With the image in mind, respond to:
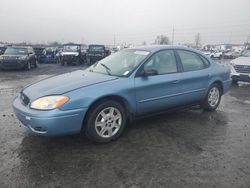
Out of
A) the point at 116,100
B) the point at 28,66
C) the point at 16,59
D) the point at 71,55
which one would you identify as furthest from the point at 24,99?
the point at 71,55

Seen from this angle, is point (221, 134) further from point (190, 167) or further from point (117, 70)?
point (117, 70)

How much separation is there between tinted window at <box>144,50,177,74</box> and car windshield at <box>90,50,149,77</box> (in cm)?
17

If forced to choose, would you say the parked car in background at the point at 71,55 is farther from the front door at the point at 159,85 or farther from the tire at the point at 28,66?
the front door at the point at 159,85

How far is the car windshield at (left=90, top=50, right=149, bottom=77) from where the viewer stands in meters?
4.47

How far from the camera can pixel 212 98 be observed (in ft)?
19.6

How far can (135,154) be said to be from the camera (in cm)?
366

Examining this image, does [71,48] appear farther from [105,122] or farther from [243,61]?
[105,122]

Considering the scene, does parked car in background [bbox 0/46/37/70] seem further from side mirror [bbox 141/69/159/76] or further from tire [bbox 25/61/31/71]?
side mirror [bbox 141/69/159/76]

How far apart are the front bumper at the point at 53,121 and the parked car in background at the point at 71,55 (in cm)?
1852

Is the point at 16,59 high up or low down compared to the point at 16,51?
down

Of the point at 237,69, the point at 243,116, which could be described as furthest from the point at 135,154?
the point at 237,69

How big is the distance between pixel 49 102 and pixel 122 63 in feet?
5.60

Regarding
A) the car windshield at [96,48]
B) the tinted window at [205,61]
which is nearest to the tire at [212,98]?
the tinted window at [205,61]

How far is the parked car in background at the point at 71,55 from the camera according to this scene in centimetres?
2164
